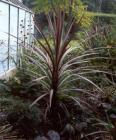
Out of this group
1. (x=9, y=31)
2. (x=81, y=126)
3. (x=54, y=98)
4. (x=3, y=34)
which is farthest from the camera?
(x=9, y=31)

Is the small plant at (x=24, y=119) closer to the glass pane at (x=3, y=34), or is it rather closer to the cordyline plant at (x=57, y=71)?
the cordyline plant at (x=57, y=71)

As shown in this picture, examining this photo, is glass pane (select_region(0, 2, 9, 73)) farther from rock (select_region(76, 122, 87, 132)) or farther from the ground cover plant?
rock (select_region(76, 122, 87, 132))

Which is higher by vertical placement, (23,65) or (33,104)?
(23,65)

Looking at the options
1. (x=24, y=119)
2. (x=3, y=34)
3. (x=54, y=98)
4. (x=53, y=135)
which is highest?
(x=3, y=34)

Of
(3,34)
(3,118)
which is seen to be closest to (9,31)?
(3,34)

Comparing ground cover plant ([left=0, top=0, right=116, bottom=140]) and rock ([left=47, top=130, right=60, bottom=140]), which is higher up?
ground cover plant ([left=0, top=0, right=116, bottom=140])

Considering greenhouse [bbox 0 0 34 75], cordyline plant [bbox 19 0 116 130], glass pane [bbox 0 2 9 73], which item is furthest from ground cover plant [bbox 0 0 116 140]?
glass pane [bbox 0 2 9 73]

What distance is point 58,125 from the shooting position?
11.2 ft

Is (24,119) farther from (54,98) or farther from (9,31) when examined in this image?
(9,31)

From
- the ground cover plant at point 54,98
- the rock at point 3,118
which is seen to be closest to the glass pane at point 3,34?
the ground cover plant at point 54,98

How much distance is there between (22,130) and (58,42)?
877 millimetres

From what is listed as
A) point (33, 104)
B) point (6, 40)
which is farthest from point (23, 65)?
point (6, 40)

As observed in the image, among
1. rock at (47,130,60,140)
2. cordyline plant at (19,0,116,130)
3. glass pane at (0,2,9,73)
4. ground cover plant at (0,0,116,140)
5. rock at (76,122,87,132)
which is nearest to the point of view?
rock at (47,130,60,140)

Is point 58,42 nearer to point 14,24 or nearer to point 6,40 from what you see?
point 6,40
